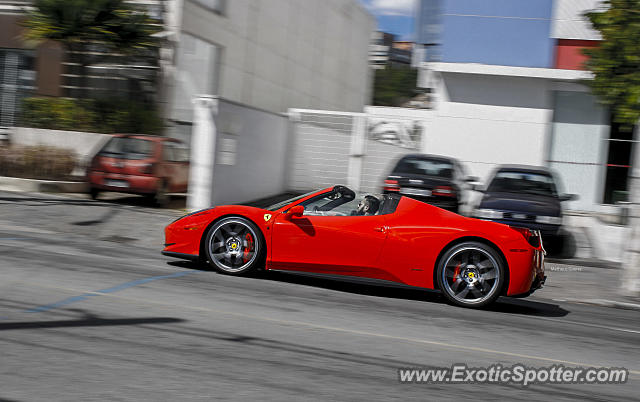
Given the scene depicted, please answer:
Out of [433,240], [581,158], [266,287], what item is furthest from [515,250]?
[581,158]

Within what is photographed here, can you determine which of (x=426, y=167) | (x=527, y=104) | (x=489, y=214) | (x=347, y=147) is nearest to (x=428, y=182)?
(x=426, y=167)

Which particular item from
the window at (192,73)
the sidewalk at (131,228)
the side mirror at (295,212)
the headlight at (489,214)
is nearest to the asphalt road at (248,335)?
the side mirror at (295,212)

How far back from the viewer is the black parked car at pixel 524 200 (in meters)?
12.8

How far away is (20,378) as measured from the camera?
401 cm

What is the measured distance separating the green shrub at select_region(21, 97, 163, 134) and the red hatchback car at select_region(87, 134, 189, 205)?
3.72 meters

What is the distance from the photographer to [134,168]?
45.5 feet

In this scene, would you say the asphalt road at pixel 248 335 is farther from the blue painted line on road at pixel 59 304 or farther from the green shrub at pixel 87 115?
the green shrub at pixel 87 115

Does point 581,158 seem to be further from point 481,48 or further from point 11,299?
point 11,299

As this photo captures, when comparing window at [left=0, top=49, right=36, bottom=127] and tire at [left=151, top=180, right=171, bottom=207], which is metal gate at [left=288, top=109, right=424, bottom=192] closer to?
tire at [left=151, top=180, right=171, bottom=207]

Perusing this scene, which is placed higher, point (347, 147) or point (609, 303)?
point (347, 147)

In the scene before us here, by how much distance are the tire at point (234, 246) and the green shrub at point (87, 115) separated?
10.7 metres

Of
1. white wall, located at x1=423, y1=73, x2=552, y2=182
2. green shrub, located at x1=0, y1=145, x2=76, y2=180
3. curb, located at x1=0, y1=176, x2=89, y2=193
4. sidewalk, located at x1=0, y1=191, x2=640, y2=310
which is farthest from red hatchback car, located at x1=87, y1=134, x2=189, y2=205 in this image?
white wall, located at x1=423, y1=73, x2=552, y2=182

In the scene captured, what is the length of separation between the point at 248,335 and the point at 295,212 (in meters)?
2.55

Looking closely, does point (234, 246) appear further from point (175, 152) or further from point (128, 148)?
point (175, 152)
